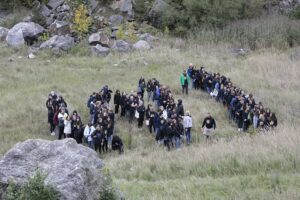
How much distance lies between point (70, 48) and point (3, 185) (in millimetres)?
30866

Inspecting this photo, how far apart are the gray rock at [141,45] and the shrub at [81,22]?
5.23 metres

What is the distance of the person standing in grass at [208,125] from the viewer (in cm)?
2167

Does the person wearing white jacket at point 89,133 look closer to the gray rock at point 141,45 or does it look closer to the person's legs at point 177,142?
the person's legs at point 177,142

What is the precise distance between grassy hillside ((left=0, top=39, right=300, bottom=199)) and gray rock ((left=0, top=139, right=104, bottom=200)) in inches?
131

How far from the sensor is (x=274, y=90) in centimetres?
2861

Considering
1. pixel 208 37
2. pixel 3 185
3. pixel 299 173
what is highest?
pixel 208 37

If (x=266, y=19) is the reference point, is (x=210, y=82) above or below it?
below

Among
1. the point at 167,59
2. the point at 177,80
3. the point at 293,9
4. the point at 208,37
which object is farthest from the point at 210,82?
the point at 293,9

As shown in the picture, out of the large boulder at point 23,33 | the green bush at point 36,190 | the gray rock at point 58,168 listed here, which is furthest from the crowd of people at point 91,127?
the large boulder at point 23,33

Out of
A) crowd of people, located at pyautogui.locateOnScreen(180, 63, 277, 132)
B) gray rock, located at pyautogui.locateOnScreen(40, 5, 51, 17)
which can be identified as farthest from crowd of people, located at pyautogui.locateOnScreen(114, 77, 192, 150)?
gray rock, located at pyautogui.locateOnScreen(40, 5, 51, 17)

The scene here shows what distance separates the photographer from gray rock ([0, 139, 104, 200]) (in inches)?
340

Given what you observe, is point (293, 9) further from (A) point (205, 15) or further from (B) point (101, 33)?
(B) point (101, 33)

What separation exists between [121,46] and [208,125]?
18137 mm

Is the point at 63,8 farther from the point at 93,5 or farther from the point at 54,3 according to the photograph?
the point at 93,5
